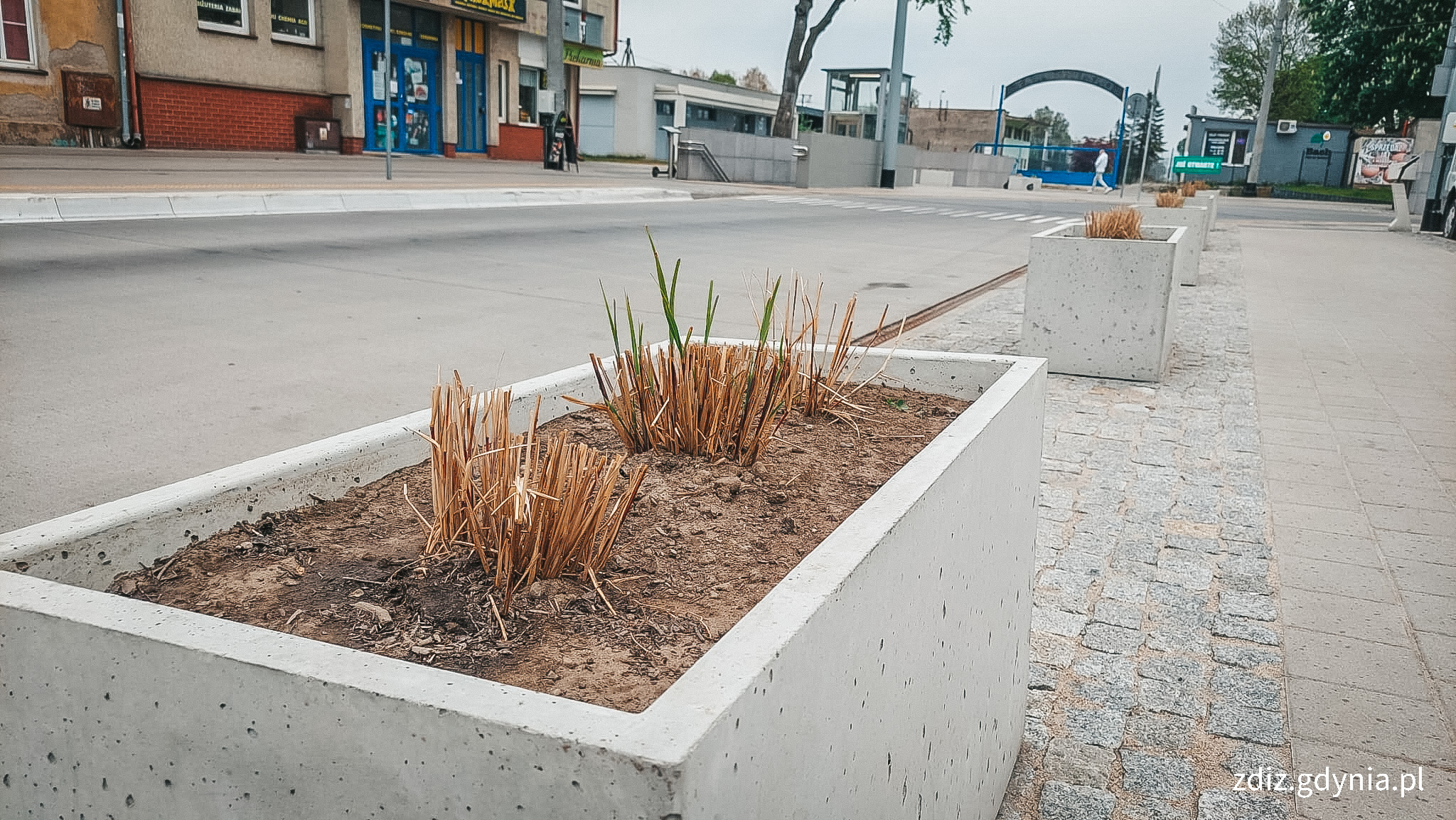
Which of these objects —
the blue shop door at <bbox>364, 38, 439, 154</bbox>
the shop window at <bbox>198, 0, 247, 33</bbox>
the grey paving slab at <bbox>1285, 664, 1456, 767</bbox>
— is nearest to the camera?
the grey paving slab at <bbox>1285, 664, 1456, 767</bbox>

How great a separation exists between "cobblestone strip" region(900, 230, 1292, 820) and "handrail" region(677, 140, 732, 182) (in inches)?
977

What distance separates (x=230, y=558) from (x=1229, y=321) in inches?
370

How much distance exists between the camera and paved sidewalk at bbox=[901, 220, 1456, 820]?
8.53 ft

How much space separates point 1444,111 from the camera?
81.6ft

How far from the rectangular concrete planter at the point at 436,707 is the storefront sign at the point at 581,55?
3348 cm

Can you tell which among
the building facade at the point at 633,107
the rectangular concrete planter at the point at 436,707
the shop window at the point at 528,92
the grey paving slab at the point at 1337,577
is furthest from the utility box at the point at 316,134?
the building facade at the point at 633,107

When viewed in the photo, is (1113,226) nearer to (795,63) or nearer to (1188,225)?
(1188,225)

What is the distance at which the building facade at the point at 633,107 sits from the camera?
2105 inches

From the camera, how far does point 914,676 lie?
1.80 m

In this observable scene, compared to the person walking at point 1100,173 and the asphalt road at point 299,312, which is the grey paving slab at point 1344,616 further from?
the person walking at point 1100,173

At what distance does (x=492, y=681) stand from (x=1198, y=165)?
2428 inches

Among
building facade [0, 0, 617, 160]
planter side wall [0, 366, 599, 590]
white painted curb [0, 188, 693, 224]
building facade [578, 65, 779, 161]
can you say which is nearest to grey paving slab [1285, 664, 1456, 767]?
planter side wall [0, 366, 599, 590]

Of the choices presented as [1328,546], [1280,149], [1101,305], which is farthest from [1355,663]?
[1280,149]

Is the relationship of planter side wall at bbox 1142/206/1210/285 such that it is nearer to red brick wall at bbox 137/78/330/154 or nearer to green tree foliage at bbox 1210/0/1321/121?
red brick wall at bbox 137/78/330/154
